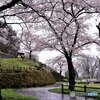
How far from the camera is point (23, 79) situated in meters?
41.5

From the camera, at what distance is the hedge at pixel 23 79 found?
38316mm

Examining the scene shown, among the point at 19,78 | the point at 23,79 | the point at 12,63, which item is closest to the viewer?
the point at 19,78

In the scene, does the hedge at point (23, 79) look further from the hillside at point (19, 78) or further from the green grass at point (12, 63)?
the green grass at point (12, 63)

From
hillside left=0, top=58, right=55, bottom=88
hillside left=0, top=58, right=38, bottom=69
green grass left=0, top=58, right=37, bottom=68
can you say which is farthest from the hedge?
green grass left=0, top=58, right=37, bottom=68

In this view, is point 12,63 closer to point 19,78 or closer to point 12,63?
point 12,63

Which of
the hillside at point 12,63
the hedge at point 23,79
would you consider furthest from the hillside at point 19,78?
the hillside at point 12,63

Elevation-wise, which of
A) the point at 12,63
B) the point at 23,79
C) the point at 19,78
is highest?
the point at 12,63

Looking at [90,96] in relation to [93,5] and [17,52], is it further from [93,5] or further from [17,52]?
[17,52]

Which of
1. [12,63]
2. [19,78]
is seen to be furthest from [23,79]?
[12,63]

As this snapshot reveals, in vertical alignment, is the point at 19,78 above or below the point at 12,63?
below

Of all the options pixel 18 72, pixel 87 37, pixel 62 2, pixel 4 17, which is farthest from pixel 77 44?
pixel 18 72

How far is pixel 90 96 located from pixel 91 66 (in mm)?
64399

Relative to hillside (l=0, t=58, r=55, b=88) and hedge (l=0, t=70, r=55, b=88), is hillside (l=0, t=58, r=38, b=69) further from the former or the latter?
hedge (l=0, t=70, r=55, b=88)

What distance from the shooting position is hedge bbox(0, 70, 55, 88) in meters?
38.3
